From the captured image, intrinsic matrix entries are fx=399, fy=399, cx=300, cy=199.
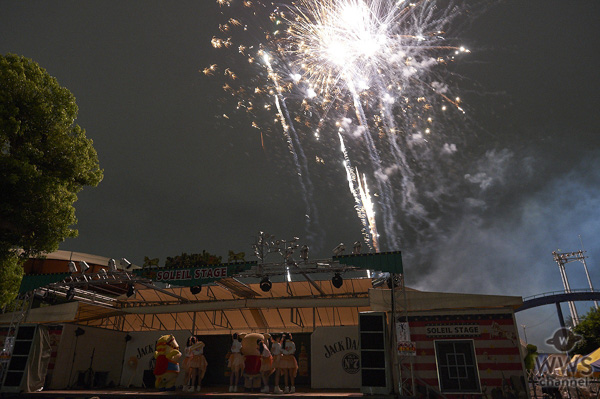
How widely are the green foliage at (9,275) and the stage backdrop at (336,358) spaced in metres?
12.0

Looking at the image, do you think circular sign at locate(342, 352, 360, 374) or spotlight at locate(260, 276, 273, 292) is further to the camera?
spotlight at locate(260, 276, 273, 292)

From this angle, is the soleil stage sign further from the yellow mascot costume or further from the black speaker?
the black speaker

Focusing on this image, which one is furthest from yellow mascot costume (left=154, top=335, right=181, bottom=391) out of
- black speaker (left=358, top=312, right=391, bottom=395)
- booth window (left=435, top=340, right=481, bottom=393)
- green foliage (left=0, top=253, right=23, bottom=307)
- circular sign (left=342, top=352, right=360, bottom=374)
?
booth window (left=435, top=340, right=481, bottom=393)

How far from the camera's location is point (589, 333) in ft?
88.6

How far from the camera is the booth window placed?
37.2 ft

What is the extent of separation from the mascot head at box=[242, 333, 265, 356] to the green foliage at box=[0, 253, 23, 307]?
961 centimetres

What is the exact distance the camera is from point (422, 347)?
1206 centimetres

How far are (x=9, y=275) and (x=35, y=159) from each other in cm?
670

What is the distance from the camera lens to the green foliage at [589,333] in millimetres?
26703

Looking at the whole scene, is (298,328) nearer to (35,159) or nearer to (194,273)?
(194,273)

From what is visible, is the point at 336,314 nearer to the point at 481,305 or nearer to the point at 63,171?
the point at 481,305

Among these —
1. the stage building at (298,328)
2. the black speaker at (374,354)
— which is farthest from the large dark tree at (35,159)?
the black speaker at (374,354)

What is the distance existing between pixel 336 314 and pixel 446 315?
711cm

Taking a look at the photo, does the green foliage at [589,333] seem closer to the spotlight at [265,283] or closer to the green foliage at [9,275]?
the spotlight at [265,283]
